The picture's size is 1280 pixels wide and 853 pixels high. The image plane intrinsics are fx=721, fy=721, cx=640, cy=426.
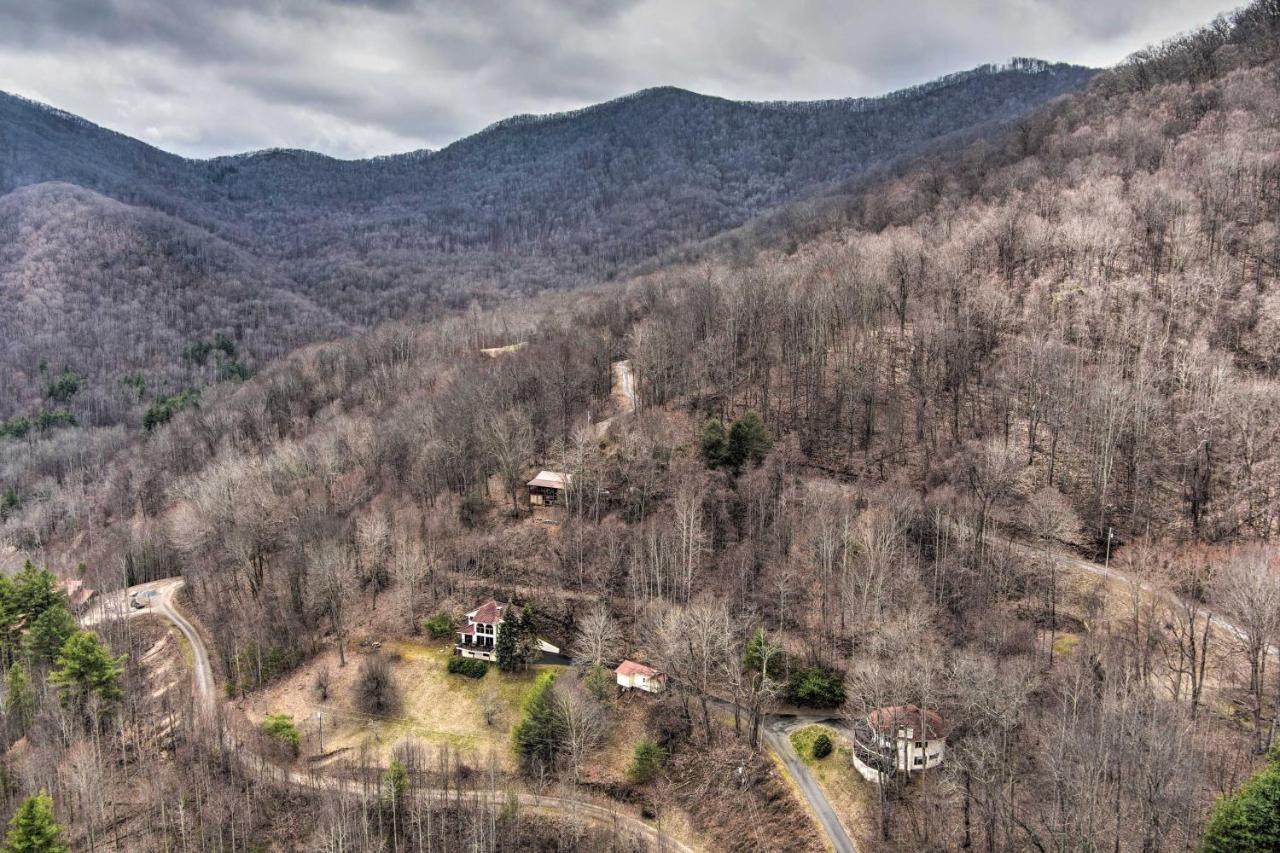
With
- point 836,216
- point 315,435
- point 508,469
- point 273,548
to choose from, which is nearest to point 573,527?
point 508,469

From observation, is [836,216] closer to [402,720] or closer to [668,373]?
[668,373]

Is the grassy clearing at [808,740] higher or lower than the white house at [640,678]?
lower

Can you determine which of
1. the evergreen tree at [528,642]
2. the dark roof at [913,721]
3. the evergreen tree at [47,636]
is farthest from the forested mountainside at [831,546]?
the evergreen tree at [528,642]

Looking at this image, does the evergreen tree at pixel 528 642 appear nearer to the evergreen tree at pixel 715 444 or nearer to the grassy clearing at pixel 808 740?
the grassy clearing at pixel 808 740

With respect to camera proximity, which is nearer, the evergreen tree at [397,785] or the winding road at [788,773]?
the winding road at [788,773]

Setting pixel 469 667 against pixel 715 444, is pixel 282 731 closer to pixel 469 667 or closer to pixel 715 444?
pixel 469 667

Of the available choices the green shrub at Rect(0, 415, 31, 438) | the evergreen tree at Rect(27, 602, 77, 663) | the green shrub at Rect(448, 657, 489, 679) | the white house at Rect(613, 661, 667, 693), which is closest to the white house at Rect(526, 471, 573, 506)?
the green shrub at Rect(448, 657, 489, 679)

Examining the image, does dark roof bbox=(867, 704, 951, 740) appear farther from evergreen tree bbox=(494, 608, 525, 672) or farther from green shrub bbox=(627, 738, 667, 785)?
evergreen tree bbox=(494, 608, 525, 672)
